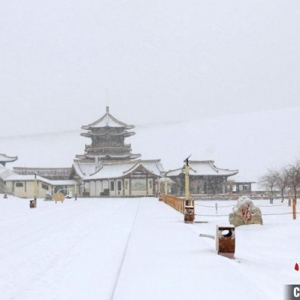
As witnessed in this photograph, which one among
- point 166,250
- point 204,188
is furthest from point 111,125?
point 166,250

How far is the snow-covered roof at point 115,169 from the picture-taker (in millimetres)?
62706

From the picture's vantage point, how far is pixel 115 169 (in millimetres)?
65500

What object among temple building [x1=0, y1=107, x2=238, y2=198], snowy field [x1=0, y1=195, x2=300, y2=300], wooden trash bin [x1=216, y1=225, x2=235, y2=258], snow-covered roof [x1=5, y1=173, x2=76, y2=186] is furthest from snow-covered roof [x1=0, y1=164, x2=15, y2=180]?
wooden trash bin [x1=216, y1=225, x2=235, y2=258]

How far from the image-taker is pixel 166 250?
1062 cm

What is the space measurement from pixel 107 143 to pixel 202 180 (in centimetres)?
1955

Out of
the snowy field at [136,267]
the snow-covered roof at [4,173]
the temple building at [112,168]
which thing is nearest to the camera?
the snowy field at [136,267]

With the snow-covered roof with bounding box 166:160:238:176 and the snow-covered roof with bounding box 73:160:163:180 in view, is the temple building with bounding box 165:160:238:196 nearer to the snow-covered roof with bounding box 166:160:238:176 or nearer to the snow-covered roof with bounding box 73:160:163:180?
→ the snow-covered roof with bounding box 166:160:238:176

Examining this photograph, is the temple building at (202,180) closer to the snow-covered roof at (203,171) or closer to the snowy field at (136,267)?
the snow-covered roof at (203,171)

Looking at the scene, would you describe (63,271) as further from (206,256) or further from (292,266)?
(292,266)

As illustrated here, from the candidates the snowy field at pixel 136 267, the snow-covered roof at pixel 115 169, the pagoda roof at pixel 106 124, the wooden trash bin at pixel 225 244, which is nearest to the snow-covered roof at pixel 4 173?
the snow-covered roof at pixel 115 169

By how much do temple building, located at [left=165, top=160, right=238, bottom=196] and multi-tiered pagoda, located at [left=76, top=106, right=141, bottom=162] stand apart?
1337 cm

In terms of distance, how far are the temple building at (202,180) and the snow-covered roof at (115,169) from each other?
2672 mm

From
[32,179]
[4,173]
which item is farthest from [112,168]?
[4,173]

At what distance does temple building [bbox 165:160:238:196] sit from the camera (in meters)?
63.5
